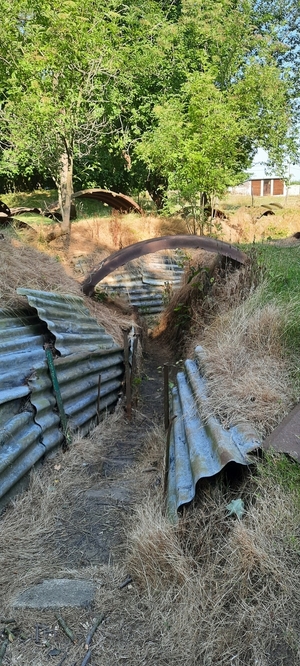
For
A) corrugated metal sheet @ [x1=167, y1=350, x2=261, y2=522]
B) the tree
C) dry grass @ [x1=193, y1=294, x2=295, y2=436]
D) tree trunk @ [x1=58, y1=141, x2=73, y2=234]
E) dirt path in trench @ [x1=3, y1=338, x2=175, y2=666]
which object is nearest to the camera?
dirt path in trench @ [x1=3, y1=338, x2=175, y2=666]

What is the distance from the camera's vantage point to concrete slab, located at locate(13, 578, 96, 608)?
2.93 meters

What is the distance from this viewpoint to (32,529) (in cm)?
385

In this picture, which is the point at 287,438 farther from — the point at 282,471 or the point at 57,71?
the point at 57,71

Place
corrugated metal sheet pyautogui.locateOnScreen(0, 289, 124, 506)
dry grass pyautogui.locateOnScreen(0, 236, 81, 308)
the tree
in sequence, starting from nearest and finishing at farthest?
corrugated metal sheet pyautogui.locateOnScreen(0, 289, 124, 506) → dry grass pyautogui.locateOnScreen(0, 236, 81, 308) → the tree


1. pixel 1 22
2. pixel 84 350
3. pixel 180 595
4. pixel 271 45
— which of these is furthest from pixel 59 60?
pixel 180 595

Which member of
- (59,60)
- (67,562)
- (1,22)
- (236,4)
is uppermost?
(236,4)

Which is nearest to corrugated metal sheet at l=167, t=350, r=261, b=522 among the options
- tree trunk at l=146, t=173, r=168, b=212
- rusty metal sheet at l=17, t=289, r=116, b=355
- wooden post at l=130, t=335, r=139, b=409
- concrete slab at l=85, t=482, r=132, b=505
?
concrete slab at l=85, t=482, r=132, b=505

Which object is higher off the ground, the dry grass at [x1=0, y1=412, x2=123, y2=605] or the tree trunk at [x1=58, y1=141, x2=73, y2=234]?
the tree trunk at [x1=58, y1=141, x2=73, y2=234]

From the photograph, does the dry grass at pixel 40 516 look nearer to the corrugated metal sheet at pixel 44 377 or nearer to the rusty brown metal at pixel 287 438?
the corrugated metal sheet at pixel 44 377

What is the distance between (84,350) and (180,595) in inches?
154

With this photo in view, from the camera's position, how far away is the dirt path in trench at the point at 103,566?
8.71ft

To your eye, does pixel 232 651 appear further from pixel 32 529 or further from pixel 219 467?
pixel 32 529

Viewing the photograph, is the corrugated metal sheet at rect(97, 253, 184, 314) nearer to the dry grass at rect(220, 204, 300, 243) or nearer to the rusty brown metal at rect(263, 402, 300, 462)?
the dry grass at rect(220, 204, 300, 243)

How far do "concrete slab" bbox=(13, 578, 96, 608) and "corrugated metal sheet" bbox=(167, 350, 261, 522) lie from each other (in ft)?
2.28
